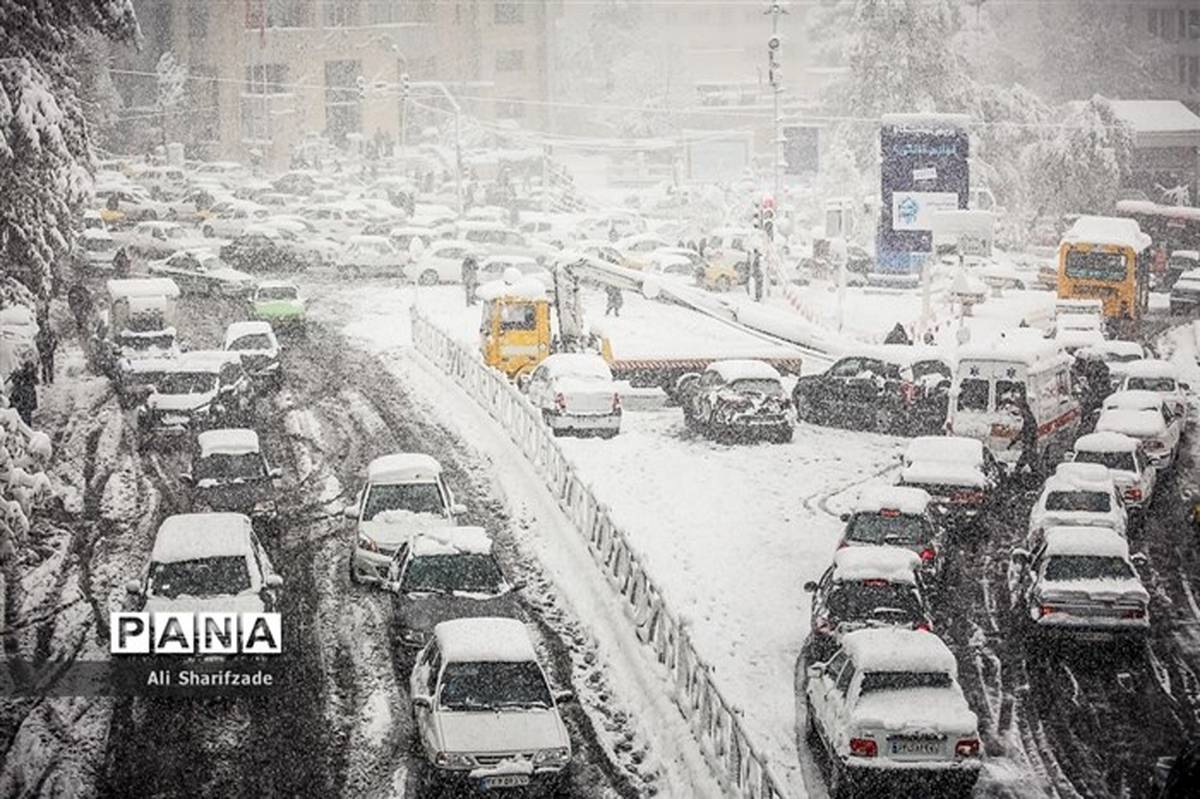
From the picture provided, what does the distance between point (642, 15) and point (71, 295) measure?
8041 centimetres

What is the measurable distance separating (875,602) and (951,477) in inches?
301

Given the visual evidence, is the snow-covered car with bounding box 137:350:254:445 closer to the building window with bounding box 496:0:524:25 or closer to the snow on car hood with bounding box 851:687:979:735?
the snow on car hood with bounding box 851:687:979:735

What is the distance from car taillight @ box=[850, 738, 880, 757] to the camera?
18.2 m

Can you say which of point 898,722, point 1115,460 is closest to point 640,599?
point 898,722

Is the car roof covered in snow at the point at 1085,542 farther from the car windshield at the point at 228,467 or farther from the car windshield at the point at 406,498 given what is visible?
the car windshield at the point at 228,467

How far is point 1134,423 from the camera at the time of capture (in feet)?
111

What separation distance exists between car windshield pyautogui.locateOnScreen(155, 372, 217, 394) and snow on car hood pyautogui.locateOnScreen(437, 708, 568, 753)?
1793 centimetres

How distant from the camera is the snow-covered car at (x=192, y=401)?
34719 millimetres

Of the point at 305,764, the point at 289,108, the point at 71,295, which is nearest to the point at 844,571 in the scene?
the point at 305,764

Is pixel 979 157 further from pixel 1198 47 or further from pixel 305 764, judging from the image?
pixel 305 764

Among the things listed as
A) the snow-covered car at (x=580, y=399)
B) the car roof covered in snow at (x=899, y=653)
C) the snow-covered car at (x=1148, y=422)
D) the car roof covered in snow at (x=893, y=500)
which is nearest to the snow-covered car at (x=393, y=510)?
the car roof covered in snow at (x=893, y=500)

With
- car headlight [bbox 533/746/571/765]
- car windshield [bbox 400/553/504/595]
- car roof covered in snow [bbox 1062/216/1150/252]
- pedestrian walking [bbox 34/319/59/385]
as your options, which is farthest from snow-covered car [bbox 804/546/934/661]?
car roof covered in snow [bbox 1062/216/1150/252]

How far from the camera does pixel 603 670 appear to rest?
22328 millimetres

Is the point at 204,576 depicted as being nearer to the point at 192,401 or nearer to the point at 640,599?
the point at 640,599
